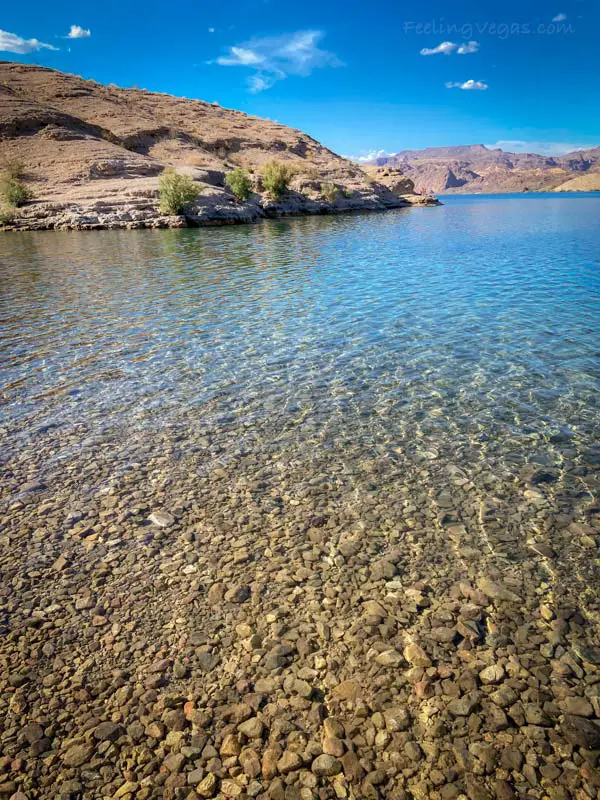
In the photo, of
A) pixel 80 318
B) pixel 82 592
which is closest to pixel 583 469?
pixel 82 592

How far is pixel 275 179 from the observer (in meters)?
74.1

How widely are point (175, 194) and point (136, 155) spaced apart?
100ft

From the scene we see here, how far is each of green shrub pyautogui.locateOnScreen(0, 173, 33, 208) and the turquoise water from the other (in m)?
43.2

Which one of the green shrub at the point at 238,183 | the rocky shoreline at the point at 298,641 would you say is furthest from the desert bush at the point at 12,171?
the rocky shoreline at the point at 298,641

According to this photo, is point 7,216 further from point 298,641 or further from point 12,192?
point 298,641

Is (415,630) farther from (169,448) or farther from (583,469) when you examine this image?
(169,448)

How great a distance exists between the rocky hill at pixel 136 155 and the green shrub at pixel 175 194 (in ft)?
5.14

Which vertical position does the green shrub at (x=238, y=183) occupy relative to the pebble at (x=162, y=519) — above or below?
above

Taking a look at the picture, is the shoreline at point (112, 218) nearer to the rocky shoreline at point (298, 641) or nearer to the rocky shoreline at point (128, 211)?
the rocky shoreline at point (128, 211)

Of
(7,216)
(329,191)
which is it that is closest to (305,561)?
(7,216)

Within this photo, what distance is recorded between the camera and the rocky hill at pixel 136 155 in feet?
190

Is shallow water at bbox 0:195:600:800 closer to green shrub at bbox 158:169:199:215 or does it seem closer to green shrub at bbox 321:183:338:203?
green shrub at bbox 158:169:199:215

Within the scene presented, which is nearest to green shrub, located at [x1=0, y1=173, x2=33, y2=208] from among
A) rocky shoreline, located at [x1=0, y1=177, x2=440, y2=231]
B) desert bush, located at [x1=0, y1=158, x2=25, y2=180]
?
desert bush, located at [x1=0, y1=158, x2=25, y2=180]

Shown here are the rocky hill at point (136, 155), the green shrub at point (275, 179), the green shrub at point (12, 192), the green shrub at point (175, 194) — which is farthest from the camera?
the green shrub at point (275, 179)
